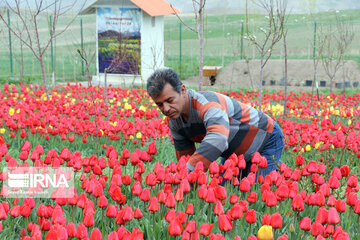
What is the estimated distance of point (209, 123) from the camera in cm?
352

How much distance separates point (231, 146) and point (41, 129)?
10.3 feet

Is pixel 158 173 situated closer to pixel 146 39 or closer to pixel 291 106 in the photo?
pixel 291 106

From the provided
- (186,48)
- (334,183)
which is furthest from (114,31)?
(186,48)

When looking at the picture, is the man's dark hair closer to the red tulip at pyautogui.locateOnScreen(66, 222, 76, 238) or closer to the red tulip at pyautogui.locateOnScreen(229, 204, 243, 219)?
the red tulip at pyautogui.locateOnScreen(229, 204, 243, 219)

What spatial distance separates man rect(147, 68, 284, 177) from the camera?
342 cm

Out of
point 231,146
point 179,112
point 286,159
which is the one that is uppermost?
point 179,112

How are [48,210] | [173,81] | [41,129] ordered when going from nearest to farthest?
[48,210]
[173,81]
[41,129]

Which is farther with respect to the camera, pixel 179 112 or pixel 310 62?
pixel 310 62

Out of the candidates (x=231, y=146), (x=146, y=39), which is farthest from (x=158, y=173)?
(x=146, y=39)

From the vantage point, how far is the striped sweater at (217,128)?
3.43 meters

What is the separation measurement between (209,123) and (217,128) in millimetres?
89

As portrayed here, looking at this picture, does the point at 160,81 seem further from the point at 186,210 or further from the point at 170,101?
the point at 186,210

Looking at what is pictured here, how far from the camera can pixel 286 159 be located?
570 cm

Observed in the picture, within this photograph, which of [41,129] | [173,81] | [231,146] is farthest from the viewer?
[41,129]
